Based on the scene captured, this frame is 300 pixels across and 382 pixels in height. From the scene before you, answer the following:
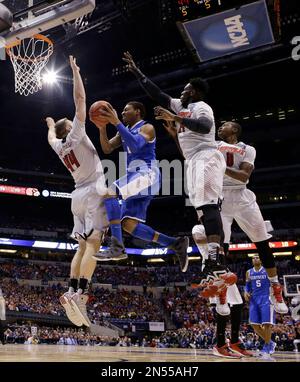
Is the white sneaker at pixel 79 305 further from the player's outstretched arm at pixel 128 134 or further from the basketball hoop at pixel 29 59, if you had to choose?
the basketball hoop at pixel 29 59

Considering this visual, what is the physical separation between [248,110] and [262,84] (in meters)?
3.19

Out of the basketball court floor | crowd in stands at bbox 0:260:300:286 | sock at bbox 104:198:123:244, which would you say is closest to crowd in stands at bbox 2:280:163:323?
crowd in stands at bbox 0:260:300:286

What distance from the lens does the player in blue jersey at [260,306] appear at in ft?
24.6

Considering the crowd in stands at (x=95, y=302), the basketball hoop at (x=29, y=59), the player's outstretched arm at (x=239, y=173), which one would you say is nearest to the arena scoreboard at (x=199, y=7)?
the basketball hoop at (x=29, y=59)

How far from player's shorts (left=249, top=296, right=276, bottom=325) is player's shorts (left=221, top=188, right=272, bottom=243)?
2.89m

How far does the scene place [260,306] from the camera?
7.70m

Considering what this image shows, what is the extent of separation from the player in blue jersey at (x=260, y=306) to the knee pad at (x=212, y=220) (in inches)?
146

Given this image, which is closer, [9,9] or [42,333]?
[9,9]

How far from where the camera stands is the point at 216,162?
4277 mm

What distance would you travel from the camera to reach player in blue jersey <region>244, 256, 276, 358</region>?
7.50 m

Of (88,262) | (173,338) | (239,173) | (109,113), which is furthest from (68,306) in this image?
(173,338)

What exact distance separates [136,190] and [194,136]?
0.85 metres

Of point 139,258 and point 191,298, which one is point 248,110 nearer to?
point 191,298

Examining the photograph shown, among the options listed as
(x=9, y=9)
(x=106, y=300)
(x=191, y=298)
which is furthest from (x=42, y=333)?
(x=9, y=9)
